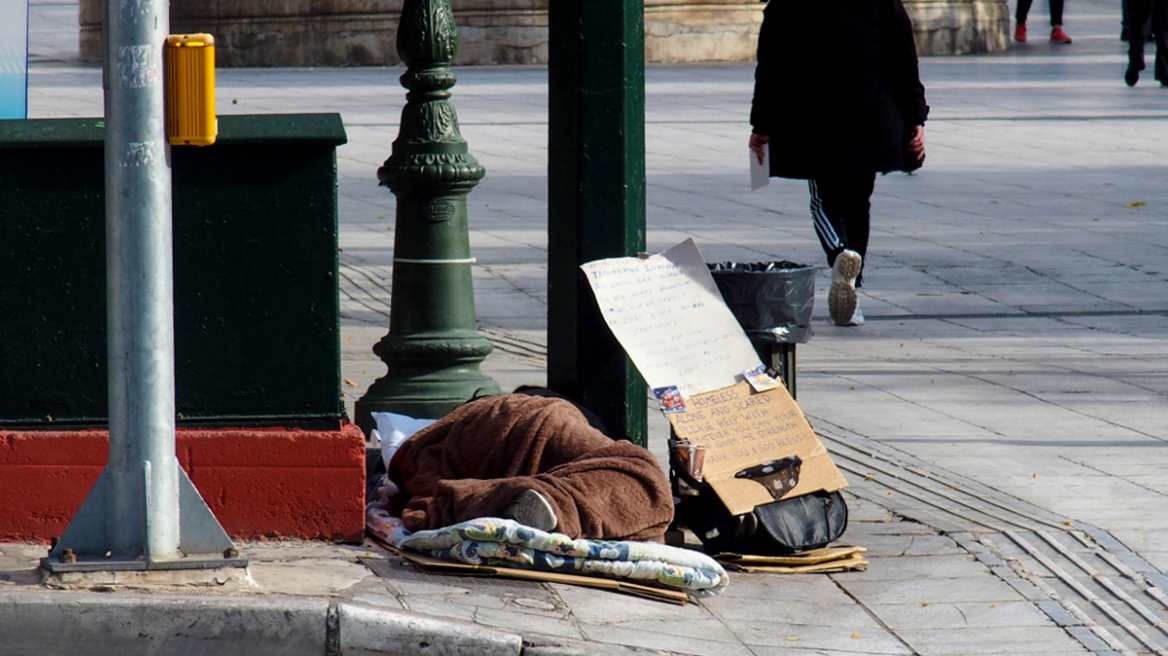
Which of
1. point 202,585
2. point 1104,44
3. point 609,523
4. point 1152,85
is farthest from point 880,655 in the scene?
point 1104,44

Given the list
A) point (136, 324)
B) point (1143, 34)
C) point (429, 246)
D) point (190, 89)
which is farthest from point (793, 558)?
point (1143, 34)

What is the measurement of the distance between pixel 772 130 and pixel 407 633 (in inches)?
181

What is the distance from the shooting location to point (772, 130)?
8078mm

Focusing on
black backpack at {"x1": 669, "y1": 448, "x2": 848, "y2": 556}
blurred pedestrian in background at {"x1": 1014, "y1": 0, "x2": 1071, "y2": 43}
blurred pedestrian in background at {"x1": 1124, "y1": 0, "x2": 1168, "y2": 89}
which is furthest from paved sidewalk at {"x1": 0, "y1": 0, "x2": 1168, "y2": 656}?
blurred pedestrian in background at {"x1": 1014, "y1": 0, "x2": 1071, "y2": 43}

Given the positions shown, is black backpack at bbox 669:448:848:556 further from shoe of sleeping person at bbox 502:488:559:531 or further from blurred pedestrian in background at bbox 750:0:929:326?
blurred pedestrian in background at bbox 750:0:929:326

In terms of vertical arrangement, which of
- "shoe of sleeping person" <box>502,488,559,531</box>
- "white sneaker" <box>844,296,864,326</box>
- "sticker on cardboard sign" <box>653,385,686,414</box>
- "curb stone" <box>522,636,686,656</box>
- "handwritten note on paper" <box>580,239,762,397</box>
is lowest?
"curb stone" <box>522,636,686,656</box>

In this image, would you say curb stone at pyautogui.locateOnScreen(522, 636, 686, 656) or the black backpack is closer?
curb stone at pyautogui.locateOnScreen(522, 636, 686, 656)

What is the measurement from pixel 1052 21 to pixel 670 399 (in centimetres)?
2373

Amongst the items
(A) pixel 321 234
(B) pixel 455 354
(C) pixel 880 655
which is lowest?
(C) pixel 880 655

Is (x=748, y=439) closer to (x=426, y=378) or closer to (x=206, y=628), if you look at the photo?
(x=426, y=378)

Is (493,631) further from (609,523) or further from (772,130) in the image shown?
(772,130)

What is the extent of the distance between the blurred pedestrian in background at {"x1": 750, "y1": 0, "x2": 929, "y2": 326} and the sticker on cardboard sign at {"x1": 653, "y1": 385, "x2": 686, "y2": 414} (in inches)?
126

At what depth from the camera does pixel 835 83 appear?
26.1ft

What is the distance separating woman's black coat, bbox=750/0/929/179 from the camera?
7949mm
